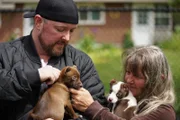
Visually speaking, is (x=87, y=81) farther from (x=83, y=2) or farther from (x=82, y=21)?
(x=82, y=21)

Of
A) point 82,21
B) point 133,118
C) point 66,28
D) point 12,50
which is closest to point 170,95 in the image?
point 133,118

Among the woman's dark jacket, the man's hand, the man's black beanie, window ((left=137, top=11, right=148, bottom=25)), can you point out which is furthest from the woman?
window ((left=137, top=11, right=148, bottom=25))

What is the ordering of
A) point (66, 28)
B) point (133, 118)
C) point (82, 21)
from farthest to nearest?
point (82, 21), point (66, 28), point (133, 118)

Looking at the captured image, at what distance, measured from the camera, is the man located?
3432 mm

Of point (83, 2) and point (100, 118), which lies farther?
point (83, 2)

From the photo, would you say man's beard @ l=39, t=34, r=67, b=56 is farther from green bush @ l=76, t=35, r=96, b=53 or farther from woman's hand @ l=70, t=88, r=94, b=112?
green bush @ l=76, t=35, r=96, b=53

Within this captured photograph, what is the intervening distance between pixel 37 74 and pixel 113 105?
2.08ft

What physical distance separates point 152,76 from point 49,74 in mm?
711

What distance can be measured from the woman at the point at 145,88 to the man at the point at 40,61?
0.24 m

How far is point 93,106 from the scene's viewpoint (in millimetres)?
3447

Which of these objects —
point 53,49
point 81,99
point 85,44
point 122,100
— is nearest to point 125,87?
point 122,100

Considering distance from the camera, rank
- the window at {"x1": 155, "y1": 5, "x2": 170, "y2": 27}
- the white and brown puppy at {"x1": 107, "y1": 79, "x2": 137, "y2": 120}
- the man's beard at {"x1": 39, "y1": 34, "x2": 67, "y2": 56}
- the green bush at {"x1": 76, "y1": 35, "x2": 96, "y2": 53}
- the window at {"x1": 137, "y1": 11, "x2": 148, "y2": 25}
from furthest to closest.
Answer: the window at {"x1": 137, "y1": 11, "x2": 148, "y2": 25} → the window at {"x1": 155, "y1": 5, "x2": 170, "y2": 27} → the green bush at {"x1": 76, "y1": 35, "x2": 96, "y2": 53} → the man's beard at {"x1": 39, "y1": 34, "x2": 67, "y2": 56} → the white and brown puppy at {"x1": 107, "y1": 79, "x2": 137, "y2": 120}

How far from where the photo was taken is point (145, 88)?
11.4ft

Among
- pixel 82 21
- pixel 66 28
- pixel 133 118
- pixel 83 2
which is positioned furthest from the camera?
pixel 82 21
